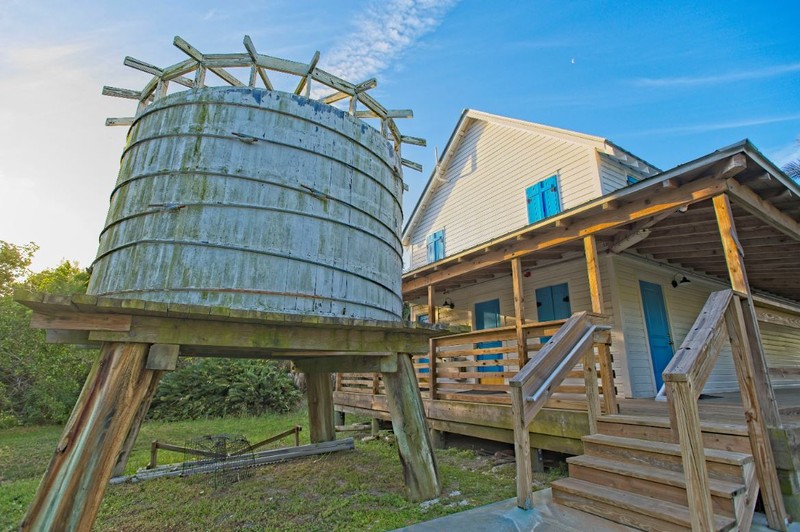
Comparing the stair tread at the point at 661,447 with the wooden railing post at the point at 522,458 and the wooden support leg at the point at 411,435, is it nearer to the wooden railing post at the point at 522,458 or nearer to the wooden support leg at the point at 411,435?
the wooden railing post at the point at 522,458

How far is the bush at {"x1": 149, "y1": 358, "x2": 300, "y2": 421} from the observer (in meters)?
12.2

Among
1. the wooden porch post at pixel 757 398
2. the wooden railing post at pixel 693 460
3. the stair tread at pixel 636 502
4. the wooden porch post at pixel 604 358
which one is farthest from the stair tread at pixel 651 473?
the wooden porch post at pixel 604 358

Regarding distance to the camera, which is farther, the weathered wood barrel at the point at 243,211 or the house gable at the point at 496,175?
the house gable at the point at 496,175

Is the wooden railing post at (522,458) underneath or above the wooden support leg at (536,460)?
above

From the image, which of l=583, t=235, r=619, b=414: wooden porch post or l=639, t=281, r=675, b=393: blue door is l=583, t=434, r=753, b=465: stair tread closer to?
l=583, t=235, r=619, b=414: wooden porch post

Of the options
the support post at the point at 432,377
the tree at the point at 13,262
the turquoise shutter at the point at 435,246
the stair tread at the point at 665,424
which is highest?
the tree at the point at 13,262

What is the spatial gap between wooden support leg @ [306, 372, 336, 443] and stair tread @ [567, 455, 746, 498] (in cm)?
435

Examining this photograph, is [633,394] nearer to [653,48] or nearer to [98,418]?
→ [98,418]

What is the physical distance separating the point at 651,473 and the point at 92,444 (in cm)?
419

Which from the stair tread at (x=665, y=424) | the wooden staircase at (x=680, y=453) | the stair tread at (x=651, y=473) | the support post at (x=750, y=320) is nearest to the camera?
the wooden staircase at (x=680, y=453)

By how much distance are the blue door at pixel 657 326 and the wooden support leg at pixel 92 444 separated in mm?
7893

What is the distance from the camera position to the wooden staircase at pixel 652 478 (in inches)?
101

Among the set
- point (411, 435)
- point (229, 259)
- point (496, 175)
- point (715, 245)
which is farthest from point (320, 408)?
point (715, 245)

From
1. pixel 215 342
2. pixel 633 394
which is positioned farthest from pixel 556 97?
pixel 215 342
